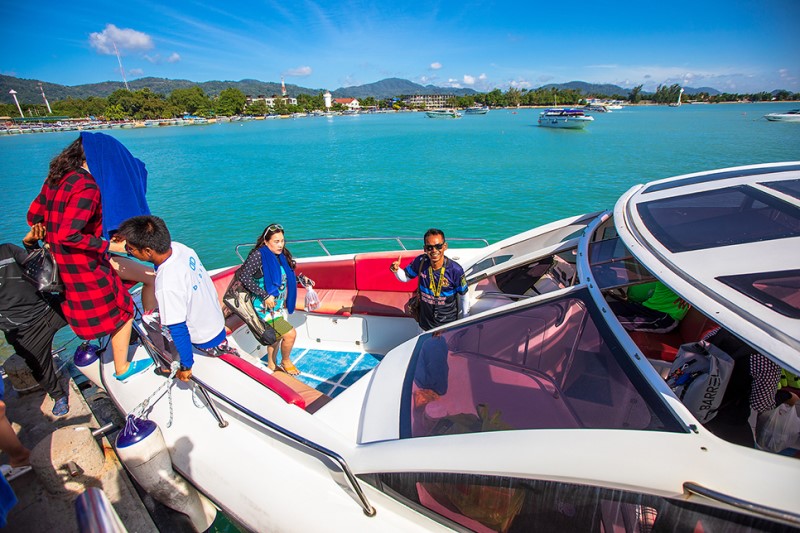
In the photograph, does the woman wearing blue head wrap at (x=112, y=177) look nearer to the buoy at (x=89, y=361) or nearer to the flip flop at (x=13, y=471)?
the buoy at (x=89, y=361)

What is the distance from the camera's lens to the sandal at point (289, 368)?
13.2 feet

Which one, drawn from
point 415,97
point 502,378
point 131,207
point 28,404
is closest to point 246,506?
point 502,378

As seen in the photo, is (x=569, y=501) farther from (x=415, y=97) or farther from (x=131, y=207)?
(x=415, y=97)

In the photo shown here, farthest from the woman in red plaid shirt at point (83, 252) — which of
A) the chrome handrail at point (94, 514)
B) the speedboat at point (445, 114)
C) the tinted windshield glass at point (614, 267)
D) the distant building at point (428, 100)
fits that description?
the distant building at point (428, 100)

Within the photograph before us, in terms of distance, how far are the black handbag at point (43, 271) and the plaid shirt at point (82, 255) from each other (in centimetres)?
7

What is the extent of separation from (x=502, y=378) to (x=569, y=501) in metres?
0.65

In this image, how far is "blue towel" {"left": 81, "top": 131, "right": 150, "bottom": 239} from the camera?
2.71 metres

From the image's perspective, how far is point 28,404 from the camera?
3389mm

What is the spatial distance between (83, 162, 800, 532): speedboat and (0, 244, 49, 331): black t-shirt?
2.22ft

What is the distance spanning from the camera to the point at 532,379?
191cm

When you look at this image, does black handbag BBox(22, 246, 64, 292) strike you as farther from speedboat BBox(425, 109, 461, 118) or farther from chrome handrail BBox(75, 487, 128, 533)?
speedboat BBox(425, 109, 461, 118)

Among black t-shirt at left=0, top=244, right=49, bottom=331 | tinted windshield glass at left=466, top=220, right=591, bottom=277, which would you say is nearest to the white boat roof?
tinted windshield glass at left=466, top=220, right=591, bottom=277

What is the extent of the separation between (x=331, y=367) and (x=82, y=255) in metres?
2.62

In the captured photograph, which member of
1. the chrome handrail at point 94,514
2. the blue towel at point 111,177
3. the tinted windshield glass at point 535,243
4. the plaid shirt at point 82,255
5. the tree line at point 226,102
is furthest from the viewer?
the tree line at point 226,102
